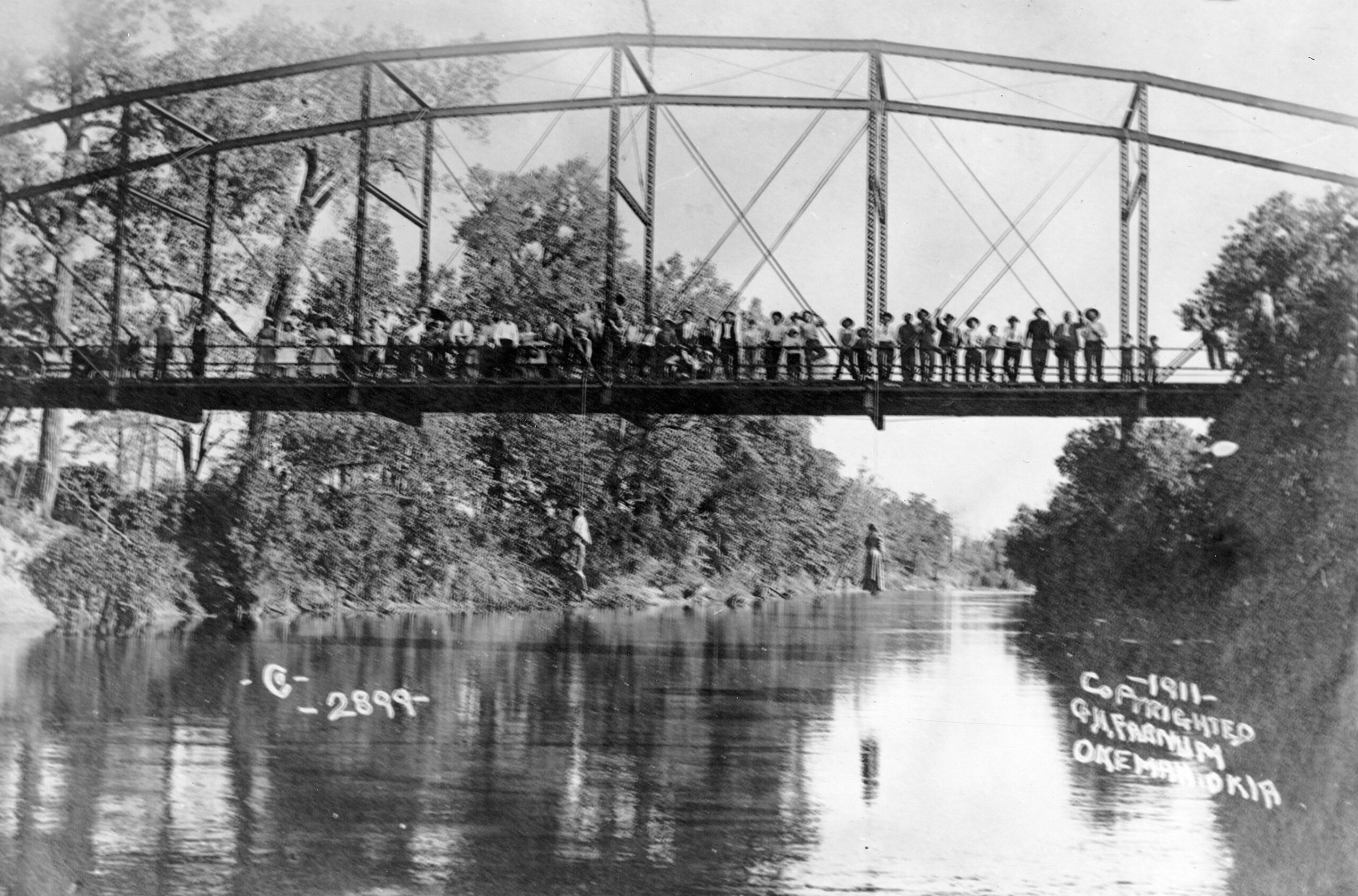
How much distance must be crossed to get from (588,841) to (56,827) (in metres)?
4.01

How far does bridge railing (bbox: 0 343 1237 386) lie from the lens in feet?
62.3

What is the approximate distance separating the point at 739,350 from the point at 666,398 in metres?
1.31

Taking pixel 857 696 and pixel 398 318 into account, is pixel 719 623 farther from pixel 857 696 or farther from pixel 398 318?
pixel 857 696

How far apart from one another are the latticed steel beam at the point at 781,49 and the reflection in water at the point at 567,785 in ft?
24.5

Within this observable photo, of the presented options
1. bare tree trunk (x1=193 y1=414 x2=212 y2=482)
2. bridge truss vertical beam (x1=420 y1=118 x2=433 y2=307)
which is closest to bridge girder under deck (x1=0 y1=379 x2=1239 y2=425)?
bridge truss vertical beam (x1=420 y1=118 x2=433 y2=307)

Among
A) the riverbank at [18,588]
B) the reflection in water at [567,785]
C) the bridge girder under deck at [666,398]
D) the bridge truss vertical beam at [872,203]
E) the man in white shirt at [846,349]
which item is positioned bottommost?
the reflection in water at [567,785]

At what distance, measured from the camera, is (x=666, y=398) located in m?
20.1

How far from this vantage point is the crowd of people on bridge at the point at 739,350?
18.9 meters

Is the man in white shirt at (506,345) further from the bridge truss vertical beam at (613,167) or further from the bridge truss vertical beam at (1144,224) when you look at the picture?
the bridge truss vertical beam at (1144,224)

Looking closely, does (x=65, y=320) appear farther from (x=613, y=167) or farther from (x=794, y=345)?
(x=794, y=345)

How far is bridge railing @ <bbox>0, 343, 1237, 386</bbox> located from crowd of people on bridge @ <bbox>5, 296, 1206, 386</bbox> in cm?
3
